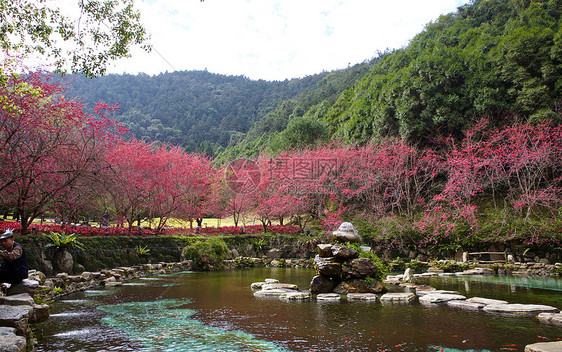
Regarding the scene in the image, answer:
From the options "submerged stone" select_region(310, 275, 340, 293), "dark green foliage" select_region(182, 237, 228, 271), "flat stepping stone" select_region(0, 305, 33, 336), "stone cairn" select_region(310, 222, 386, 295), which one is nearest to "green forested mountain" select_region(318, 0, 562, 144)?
"dark green foliage" select_region(182, 237, 228, 271)

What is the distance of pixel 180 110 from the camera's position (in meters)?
56.0

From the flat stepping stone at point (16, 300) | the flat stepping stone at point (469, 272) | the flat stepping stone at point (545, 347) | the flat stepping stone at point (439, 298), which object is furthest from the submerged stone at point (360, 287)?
the flat stepping stone at point (16, 300)

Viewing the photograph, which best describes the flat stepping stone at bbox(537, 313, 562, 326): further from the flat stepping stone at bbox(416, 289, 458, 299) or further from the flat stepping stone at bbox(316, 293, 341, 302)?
the flat stepping stone at bbox(316, 293, 341, 302)

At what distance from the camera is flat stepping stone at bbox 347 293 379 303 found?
7.58 m

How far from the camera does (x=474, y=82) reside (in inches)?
811

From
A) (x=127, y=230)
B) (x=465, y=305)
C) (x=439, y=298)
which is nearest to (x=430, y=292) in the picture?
(x=439, y=298)

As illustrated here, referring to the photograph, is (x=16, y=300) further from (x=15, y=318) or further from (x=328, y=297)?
(x=328, y=297)

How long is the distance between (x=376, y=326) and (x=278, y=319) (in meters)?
1.68

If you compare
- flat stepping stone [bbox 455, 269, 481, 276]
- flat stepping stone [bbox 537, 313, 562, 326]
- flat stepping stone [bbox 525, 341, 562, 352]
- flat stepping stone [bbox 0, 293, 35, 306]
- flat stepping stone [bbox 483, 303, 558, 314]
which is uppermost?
flat stepping stone [bbox 0, 293, 35, 306]

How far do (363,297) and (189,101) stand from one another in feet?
187

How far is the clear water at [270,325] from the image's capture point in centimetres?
439

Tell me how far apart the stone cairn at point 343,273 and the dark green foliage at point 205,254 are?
679 cm

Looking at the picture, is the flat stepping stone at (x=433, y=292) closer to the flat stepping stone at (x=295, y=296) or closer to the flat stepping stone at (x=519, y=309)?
the flat stepping stone at (x=519, y=309)

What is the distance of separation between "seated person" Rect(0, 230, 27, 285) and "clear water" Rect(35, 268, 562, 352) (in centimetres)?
90
